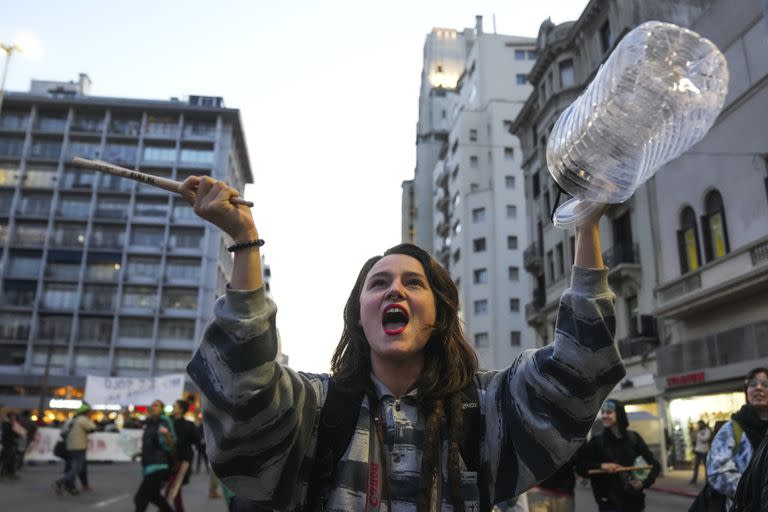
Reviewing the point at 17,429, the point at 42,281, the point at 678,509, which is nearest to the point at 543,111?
the point at 678,509

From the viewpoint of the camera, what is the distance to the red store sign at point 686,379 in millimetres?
20719

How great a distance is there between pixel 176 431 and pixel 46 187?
61222 mm

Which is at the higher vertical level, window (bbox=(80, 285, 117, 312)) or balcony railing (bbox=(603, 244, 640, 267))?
window (bbox=(80, 285, 117, 312))

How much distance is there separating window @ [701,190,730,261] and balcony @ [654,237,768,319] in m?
0.64

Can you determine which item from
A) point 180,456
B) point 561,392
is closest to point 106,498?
point 180,456

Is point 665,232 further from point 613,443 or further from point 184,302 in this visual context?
point 184,302

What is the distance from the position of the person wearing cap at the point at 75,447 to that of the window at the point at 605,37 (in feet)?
84.3

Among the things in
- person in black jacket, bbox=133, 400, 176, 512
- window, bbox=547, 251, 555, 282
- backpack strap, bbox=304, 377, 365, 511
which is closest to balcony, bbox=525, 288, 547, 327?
window, bbox=547, 251, 555, 282

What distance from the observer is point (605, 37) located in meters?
30.0

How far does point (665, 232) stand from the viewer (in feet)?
77.7

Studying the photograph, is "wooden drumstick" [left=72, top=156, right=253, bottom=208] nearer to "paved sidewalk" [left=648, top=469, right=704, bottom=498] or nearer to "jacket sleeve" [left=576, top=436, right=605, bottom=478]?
"jacket sleeve" [left=576, top=436, right=605, bottom=478]

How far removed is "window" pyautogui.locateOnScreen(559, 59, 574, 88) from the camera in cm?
3344

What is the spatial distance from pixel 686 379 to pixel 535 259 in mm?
16134

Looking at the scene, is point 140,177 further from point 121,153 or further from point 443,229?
point 121,153
